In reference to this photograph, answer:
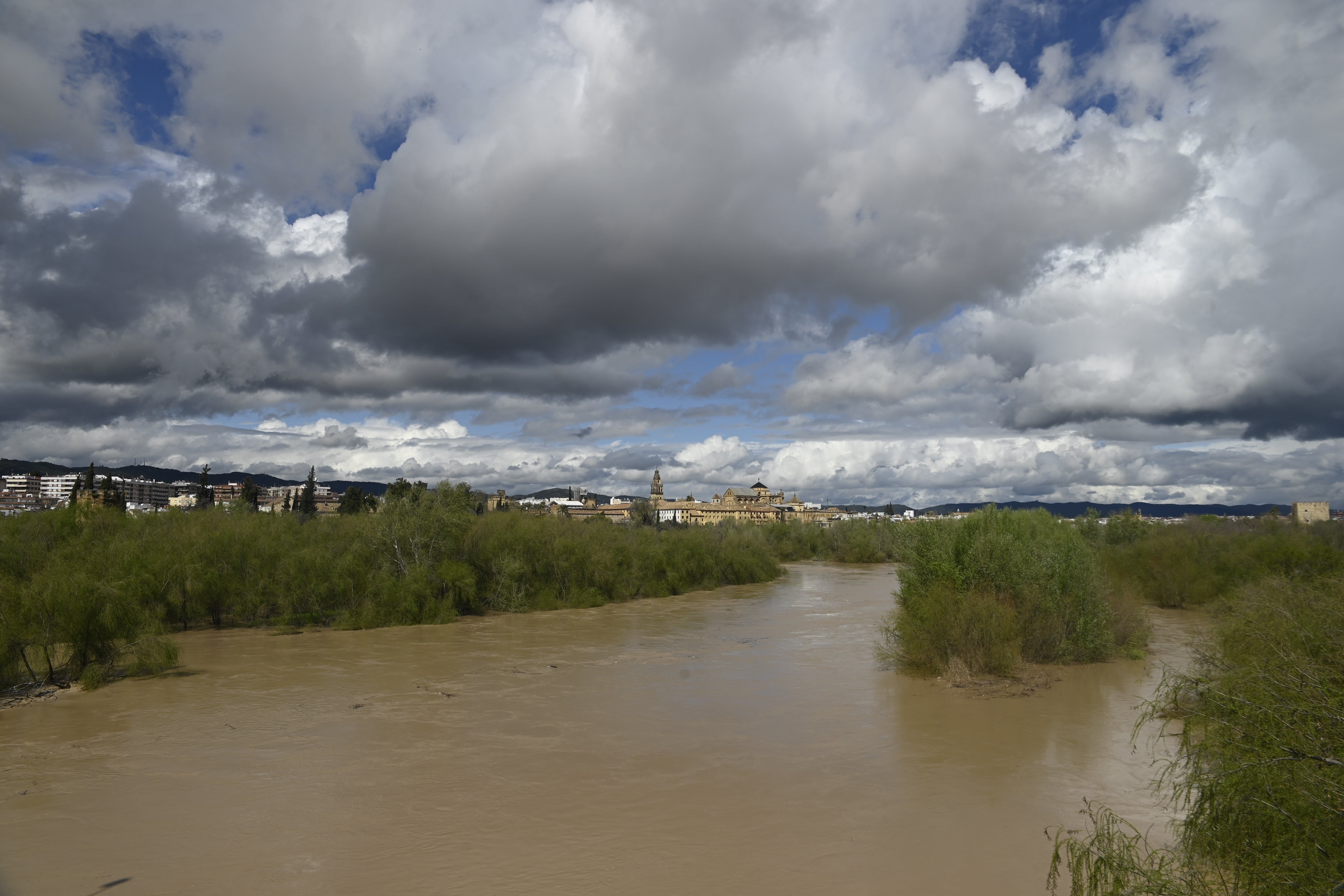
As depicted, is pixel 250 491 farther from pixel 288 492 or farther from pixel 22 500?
pixel 22 500

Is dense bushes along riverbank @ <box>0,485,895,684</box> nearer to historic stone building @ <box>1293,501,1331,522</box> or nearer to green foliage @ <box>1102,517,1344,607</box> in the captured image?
green foliage @ <box>1102,517,1344,607</box>

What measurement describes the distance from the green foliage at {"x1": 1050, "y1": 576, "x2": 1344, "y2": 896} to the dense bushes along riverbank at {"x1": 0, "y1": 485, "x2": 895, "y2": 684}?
58.5 feet

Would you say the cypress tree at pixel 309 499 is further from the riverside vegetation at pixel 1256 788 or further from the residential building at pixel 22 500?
the riverside vegetation at pixel 1256 788

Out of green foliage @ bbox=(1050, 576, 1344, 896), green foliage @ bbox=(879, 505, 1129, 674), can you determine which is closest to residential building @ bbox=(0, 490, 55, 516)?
green foliage @ bbox=(879, 505, 1129, 674)

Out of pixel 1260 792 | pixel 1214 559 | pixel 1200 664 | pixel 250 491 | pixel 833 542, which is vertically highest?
pixel 250 491

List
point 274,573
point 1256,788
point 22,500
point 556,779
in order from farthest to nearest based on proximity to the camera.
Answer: point 22,500 < point 274,573 < point 556,779 < point 1256,788

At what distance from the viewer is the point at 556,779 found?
12859 millimetres

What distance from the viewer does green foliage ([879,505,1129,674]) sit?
20.3 metres

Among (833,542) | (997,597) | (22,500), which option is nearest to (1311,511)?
(833,542)

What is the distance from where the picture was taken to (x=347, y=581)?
109 ft

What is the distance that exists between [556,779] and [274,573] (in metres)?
24.2

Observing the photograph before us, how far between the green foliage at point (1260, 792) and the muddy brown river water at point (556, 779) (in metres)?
3.21

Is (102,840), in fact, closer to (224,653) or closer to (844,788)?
(844,788)

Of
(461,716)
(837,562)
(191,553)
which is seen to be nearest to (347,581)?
(191,553)
